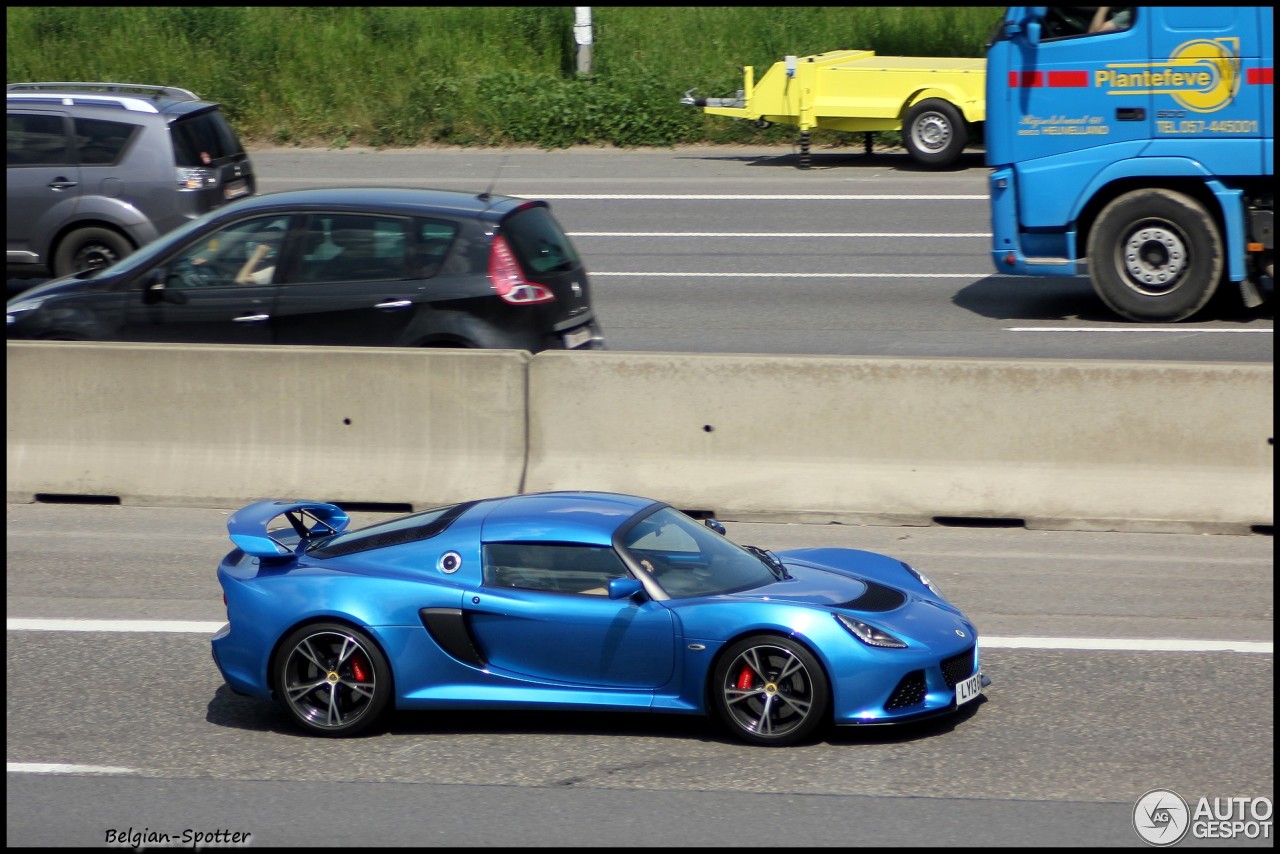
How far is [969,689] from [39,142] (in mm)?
12099

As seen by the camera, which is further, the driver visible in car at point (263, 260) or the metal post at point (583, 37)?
the metal post at point (583, 37)

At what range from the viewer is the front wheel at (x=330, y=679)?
6215 mm

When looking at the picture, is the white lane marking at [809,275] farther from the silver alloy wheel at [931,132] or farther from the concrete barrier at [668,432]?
the concrete barrier at [668,432]

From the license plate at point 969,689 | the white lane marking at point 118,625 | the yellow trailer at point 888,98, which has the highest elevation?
the yellow trailer at point 888,98

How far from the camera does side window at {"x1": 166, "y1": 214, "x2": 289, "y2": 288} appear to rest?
10414 millimetres

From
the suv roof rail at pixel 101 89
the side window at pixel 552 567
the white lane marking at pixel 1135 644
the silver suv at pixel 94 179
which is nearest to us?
the side window at pixel 552 567

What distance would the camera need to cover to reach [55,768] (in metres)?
5.90

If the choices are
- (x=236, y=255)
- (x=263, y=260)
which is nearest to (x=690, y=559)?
(x=263, y=260)

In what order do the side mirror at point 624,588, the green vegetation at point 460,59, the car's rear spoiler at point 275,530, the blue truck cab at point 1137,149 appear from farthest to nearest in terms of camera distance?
the green vegetation at point 460,59, the blue truck cab at point 1137,149, the car's rear spoiler at point 275,530, the side mirror at point 624,588

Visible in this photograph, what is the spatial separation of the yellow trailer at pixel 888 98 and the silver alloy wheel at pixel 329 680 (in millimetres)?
18334

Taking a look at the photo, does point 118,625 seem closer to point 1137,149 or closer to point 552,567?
point 552,567

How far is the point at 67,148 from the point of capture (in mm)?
14914

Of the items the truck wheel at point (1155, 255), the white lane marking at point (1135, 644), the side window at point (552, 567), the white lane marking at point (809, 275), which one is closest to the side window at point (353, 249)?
the side window at point (552, 567)

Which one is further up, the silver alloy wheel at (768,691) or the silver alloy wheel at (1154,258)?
the silver alloy wheel at (1154,258)
